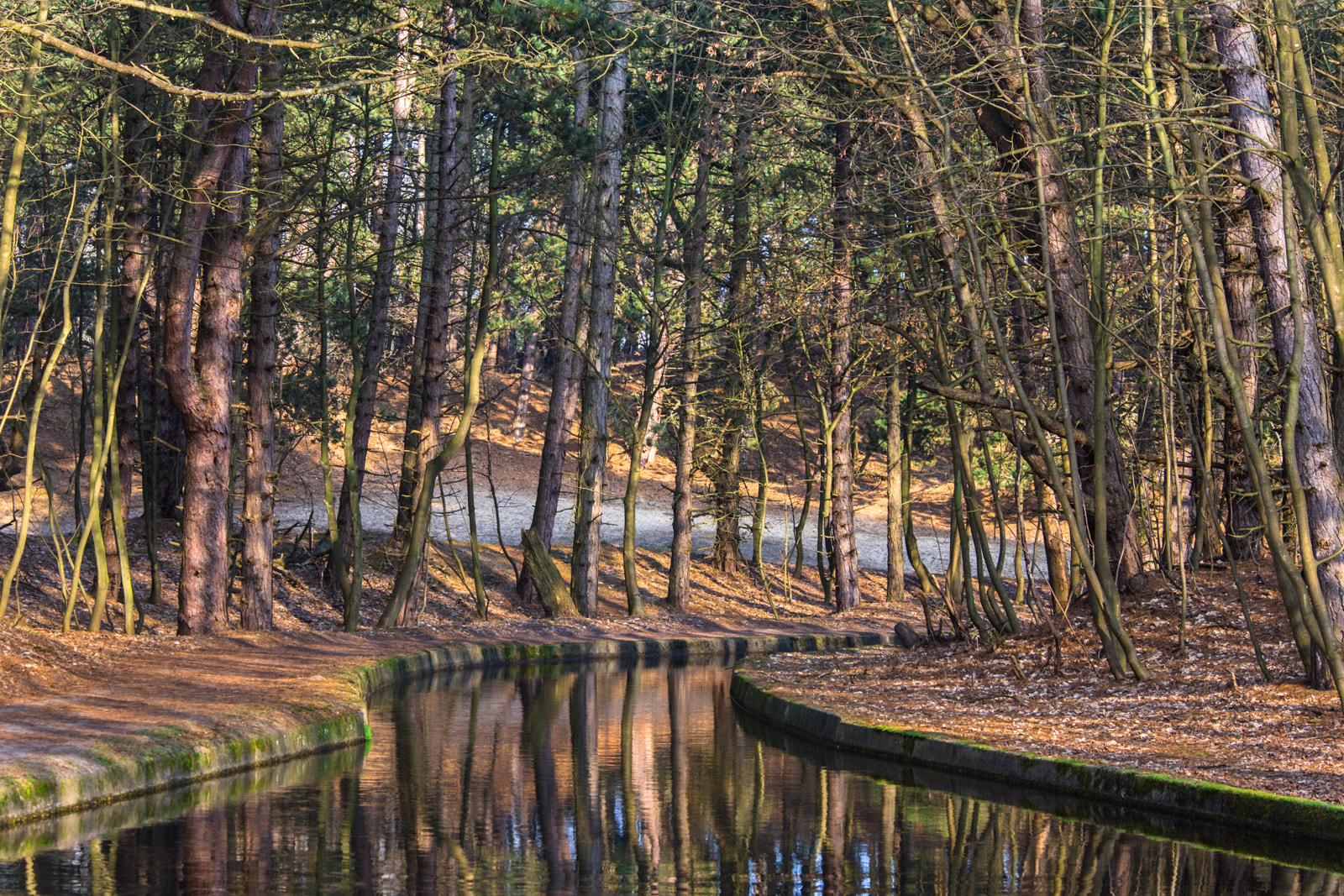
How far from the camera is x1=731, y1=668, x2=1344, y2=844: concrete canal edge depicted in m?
7.89

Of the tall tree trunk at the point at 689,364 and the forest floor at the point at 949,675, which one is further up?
the tall tree trunk at the point at 689,364

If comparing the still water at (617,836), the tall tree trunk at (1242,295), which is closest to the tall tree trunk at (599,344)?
the tall tree trunk at (1242,295)

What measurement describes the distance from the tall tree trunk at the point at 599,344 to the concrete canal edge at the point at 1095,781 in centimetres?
1200

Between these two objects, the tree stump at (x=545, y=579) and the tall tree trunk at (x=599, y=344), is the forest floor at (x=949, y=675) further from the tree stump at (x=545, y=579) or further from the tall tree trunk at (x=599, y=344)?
the tall tree trunk at (x=599, y=344)

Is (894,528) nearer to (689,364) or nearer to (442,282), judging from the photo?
(689,364)

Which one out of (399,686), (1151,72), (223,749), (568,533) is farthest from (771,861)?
(568,533)

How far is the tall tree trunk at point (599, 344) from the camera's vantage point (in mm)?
23906

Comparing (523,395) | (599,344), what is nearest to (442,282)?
(599,344)

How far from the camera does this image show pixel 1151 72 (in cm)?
1158

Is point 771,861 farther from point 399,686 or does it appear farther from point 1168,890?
point 399,686

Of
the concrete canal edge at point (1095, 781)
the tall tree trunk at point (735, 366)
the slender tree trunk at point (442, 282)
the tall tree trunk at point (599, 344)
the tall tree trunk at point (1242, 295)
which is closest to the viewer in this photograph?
the concrete canal edge at point (1095, 781)

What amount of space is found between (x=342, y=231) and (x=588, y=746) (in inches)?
448

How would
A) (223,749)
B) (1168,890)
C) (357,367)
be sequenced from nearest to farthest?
(1168,890), (223,749), (357,367)

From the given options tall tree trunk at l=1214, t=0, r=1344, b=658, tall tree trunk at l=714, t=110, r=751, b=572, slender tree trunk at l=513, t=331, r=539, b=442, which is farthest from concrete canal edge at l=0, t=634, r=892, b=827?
slender tree trunk at l=513, t=331, r=539, b=442
